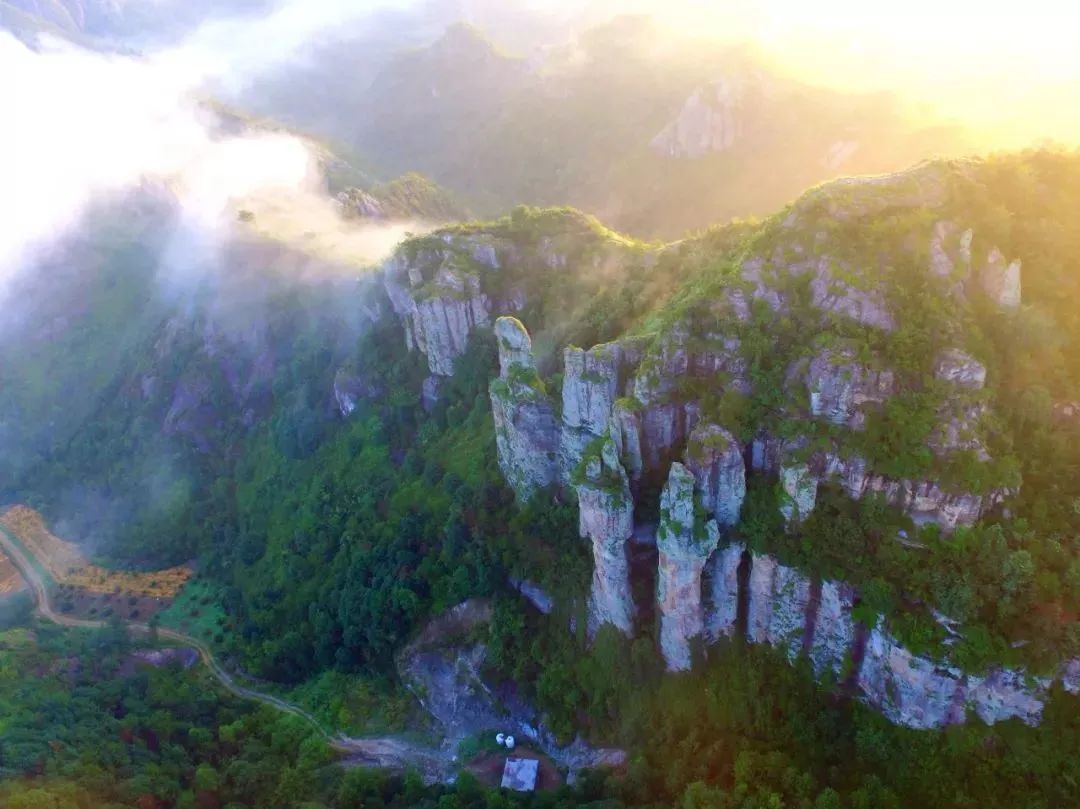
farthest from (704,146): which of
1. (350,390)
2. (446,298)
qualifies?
(350,390)

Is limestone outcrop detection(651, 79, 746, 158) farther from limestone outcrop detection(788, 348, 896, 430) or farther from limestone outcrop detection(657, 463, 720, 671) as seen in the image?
limestone outcrop detection(657, 463, 720, 671)

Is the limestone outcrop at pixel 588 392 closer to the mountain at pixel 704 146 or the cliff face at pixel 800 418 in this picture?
the cliff face at pixel 800 418

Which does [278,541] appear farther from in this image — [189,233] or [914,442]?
[189,233]

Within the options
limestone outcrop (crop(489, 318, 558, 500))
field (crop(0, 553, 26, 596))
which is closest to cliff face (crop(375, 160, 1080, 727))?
limestone outcrop (crop(489, 318, 558, 500))

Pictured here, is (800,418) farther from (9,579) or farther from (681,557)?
(9,579)

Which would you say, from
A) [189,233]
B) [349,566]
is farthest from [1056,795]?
[189,233]

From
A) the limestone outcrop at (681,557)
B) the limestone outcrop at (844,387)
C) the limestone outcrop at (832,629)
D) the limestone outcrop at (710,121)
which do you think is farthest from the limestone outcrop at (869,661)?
the limestone outcrop at (710,121)
